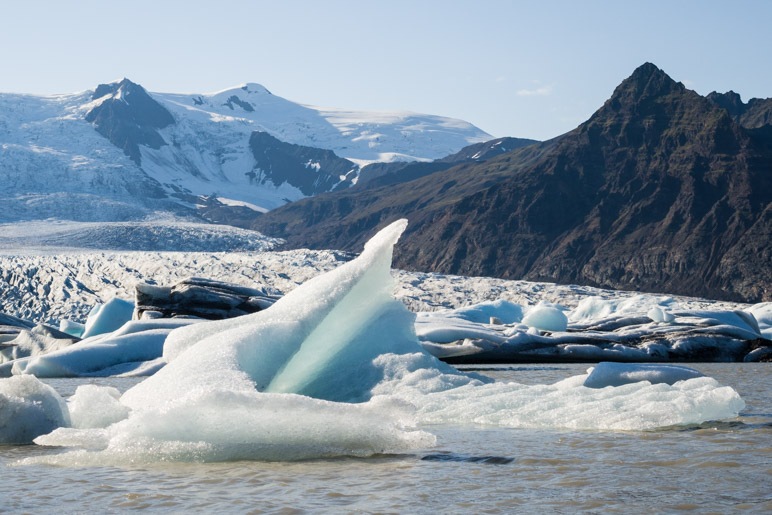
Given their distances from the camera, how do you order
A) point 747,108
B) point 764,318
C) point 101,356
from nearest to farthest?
point 101,356
point 764,318
point 747,108

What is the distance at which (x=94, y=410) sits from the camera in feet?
30.8

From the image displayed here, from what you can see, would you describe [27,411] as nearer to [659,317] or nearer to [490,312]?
[659,317]

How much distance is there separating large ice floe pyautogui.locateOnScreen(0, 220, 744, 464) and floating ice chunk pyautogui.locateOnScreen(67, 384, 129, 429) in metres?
0.01

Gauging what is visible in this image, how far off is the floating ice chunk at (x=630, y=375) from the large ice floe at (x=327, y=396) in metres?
0.02

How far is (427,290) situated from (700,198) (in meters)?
55.2

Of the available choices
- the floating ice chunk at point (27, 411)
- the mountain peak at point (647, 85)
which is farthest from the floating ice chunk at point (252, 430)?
the mountain peak at point (647, 85)

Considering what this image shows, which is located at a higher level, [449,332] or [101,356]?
[449,332]

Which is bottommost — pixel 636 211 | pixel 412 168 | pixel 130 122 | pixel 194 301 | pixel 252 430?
pixel 194 301


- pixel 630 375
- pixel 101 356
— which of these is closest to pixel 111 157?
pixel 101 356

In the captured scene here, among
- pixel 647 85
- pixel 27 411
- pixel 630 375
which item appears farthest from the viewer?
pixel 647 85

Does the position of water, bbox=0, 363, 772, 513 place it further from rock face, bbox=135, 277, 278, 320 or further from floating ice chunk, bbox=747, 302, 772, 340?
floating ice chunk, bbox=747, 302, 772, 340

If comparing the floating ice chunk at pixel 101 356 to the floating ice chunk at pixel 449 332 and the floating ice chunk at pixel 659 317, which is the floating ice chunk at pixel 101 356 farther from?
the floating ice chunk at pixel 659 317

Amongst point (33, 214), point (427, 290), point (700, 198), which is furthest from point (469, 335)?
point (33, 214)

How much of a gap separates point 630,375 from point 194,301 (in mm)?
17314
